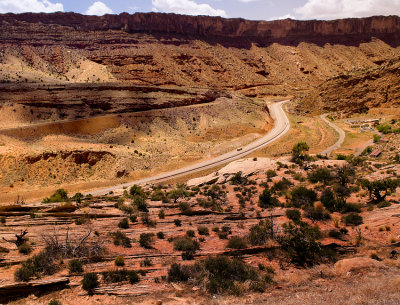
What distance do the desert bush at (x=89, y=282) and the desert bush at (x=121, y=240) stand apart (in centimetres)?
306

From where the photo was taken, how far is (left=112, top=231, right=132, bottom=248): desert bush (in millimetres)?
13901

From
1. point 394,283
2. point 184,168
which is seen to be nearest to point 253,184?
point 394,283

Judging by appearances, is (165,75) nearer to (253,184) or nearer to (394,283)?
(253,184)

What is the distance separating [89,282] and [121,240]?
3601mm

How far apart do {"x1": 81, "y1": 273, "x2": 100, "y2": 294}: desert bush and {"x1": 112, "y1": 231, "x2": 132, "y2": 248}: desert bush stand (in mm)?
3064

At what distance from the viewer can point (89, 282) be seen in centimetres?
1055

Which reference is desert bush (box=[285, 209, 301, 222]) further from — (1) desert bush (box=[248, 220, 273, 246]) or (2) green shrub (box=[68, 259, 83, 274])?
(2) green shrub (box=[68, 259, 83, 274])

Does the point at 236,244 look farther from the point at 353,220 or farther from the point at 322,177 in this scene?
the point at 322,177

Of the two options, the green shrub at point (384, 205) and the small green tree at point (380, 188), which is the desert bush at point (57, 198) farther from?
the green shrub at point (384, 205)

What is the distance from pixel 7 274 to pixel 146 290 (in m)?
5.00

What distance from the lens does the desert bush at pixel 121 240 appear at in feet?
45.6

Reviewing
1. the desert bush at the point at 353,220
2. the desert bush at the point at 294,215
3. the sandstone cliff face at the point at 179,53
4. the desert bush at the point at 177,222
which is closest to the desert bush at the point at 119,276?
the desert bush at the point at 177,222

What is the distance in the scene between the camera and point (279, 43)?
396 feet

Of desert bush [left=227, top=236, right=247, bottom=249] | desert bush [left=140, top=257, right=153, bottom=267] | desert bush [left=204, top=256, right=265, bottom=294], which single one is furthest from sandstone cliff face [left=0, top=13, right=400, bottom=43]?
desert bush [left=204, top=256, right=265, bottom=294]
